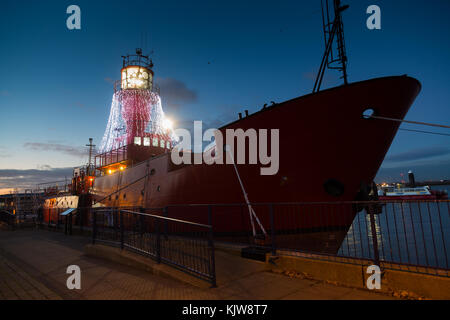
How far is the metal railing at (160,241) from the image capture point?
201 inches

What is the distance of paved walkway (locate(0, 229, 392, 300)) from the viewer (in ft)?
14.1

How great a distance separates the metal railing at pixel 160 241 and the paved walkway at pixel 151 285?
14.7 inches

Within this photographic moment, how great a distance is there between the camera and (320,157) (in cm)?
782

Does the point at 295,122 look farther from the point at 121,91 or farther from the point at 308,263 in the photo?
the point at 121,91

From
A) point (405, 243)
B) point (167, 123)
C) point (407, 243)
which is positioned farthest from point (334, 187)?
point (167, 123)

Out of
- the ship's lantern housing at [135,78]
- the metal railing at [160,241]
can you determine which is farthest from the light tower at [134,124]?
the metal railing at [160,241]

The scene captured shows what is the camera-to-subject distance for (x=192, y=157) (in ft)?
32.5

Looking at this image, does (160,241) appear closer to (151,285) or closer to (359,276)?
(151,285)

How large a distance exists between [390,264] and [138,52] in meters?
22.4

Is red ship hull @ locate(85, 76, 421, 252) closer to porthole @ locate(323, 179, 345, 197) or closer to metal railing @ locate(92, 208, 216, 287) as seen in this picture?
porthole @ locate(323, 179, 345, 197)

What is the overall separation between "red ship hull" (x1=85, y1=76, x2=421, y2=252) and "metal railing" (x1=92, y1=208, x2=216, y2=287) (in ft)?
6.45

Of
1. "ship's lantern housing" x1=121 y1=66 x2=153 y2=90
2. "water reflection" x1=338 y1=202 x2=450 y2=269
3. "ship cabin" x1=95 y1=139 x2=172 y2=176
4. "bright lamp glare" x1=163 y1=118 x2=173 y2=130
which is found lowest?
"water reflection" x1=338 y1=202 x2=450 y2=269

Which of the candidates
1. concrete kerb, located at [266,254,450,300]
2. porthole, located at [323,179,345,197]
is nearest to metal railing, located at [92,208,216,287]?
concrete kerb, located at [266,254,450,300]
